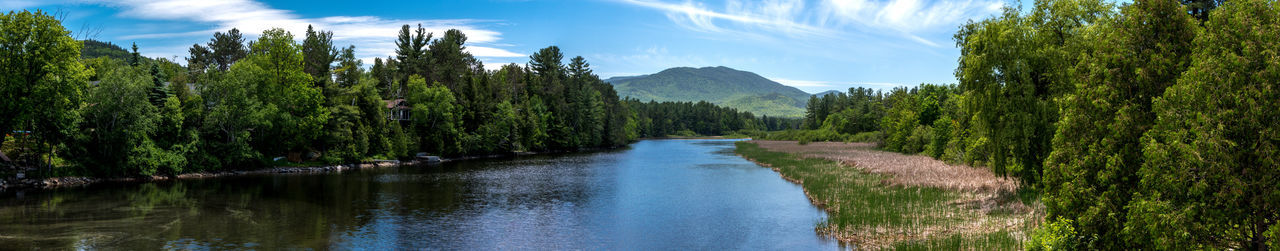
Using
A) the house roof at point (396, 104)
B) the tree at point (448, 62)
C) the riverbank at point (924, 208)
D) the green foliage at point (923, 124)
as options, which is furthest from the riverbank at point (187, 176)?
the green foliage at point (923, 124)

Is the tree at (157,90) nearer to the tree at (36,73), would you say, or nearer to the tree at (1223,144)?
the tree at (36,73)

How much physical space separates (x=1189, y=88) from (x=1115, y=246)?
11.6 feet

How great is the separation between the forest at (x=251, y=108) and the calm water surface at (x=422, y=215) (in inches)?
205

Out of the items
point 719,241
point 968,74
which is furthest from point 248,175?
point 968,74

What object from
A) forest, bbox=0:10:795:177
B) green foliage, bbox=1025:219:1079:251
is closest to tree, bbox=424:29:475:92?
forest, bbox=0:10:795:177

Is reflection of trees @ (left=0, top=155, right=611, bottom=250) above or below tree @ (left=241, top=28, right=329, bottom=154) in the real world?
below

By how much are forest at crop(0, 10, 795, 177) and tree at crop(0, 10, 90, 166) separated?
6 centimetres

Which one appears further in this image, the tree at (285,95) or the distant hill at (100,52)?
the distant hill at (100,52)

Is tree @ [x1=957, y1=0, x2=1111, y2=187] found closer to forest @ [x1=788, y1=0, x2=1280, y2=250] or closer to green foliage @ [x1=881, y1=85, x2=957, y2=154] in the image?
forest @ [x1=788, y1=0, x2=1280, y2=250]

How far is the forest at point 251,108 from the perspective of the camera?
4144 centimetres

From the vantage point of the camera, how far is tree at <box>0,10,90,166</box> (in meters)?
39.8

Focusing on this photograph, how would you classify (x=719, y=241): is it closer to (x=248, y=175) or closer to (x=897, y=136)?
(x=248, y=175)

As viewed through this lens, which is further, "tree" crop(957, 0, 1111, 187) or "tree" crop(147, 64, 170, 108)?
"tree" crop(147, 64, 170, 108)

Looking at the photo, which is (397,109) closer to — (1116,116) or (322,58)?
(322,58)
